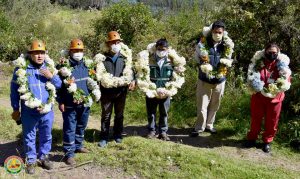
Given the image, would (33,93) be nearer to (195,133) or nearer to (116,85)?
(116,85)

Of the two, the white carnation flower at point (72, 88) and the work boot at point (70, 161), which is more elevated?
the white carnation flower at point (72, 88)

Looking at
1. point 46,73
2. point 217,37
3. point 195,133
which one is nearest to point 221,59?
point 217,37

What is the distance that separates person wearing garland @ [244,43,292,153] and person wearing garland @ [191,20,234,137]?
54 cm

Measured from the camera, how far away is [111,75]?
6961 mm

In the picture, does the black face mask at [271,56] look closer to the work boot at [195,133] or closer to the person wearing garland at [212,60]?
the person wearing garland at [212,60]

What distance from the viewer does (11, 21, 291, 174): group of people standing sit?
6.20 metres

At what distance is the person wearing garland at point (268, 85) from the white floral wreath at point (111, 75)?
7.04 feet

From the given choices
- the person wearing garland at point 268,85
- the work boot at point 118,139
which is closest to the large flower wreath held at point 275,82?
the person wearing garland at point 268,85

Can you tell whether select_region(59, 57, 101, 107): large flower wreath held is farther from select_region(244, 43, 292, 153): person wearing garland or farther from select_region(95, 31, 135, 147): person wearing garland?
select_region(244, 43, 292, 153): person wearing garland

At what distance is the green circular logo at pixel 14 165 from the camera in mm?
6324

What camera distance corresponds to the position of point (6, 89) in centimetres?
1145

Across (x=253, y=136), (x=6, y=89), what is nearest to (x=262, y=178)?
(x=253, y=136)

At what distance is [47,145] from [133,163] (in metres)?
1.43

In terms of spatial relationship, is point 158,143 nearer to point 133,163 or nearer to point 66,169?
point 133,163
